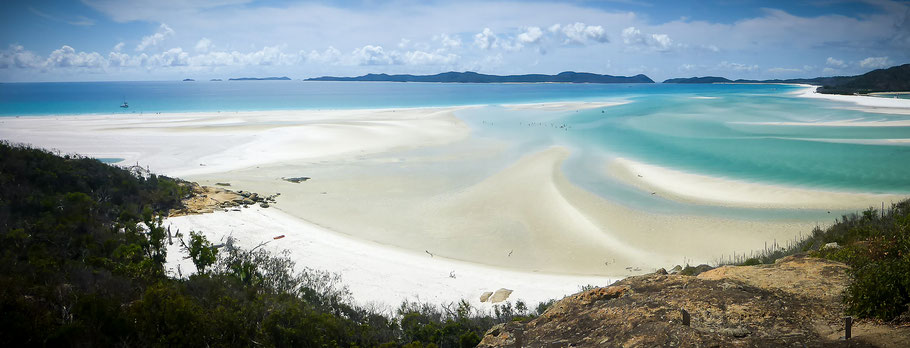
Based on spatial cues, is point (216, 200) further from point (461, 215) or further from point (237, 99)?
point (237, 99)

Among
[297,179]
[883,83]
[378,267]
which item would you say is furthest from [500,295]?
[883,83]

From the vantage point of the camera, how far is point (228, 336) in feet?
16.9

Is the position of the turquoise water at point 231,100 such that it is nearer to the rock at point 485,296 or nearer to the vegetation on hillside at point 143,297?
the vegetation on hillside at point 143,297

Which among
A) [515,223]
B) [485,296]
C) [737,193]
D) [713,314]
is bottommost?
[485,296]

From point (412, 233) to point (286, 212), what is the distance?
4.50 metres

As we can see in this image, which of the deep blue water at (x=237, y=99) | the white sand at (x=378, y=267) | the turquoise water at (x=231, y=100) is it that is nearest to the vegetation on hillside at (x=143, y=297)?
the white sand at (x=378, y=267)

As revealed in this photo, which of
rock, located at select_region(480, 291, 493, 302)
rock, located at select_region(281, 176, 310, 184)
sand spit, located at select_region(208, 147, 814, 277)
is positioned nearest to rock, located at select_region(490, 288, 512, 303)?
rock, located at select_region(480, 291, 493, 302)

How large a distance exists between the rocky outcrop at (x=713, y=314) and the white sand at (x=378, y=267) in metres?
3.11

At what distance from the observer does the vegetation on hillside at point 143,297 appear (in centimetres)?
459

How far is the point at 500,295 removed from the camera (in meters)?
9.07

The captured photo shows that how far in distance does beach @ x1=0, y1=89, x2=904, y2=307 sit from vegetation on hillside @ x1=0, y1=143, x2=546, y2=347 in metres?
1.23

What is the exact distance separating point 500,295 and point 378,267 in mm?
3115

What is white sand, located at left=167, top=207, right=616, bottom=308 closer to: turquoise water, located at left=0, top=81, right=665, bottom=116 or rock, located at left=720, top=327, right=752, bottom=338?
rock, located at left=720, top=327, right=752, bottom=338

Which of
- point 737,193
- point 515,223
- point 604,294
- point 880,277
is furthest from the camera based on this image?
point 737,193
